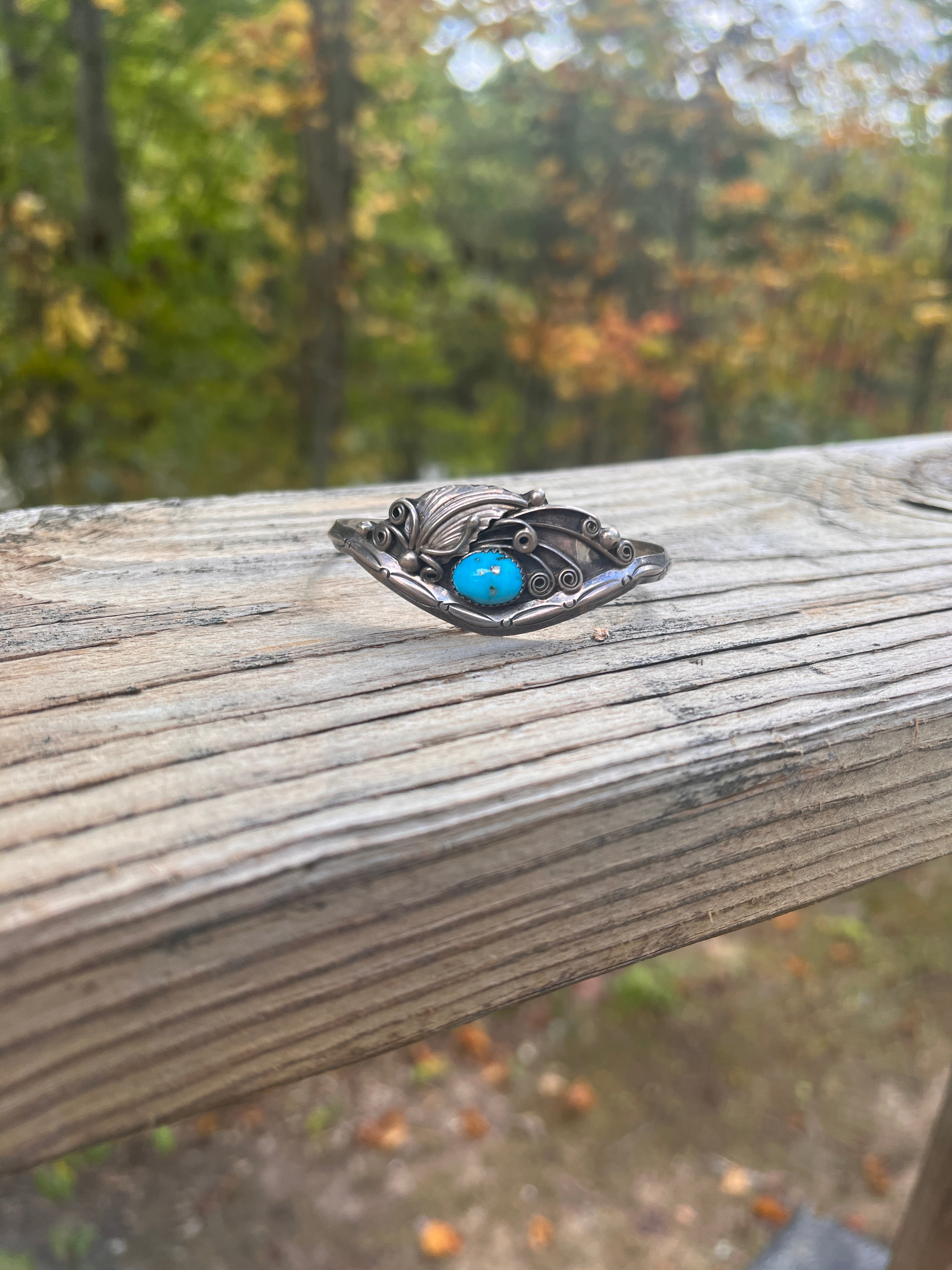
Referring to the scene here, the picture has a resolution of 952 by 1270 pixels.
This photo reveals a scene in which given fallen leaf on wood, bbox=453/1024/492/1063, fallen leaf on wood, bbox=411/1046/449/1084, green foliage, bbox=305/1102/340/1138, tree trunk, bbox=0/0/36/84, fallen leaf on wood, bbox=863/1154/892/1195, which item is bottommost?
fallen leaf on wood, bbox=453/1024/492/1063

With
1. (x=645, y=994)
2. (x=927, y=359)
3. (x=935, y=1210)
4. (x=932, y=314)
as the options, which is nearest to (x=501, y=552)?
(x=935, y=1210)

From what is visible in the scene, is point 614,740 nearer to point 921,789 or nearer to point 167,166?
point 921,789

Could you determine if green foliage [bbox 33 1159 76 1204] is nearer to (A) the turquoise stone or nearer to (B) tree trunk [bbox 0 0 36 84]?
(A) the turquoise stone

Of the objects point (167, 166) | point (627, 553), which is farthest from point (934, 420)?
point (627, 553)

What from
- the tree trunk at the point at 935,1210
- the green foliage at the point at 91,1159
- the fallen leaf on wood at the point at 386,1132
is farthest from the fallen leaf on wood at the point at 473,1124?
the tree trunk at the point at 935,1210

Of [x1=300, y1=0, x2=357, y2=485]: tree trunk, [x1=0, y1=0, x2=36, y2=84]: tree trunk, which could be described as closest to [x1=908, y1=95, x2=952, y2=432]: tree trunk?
[x1=300, y1=0, x2=357, y2=485]: tree trunk

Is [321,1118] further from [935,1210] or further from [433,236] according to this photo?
[433,236]
